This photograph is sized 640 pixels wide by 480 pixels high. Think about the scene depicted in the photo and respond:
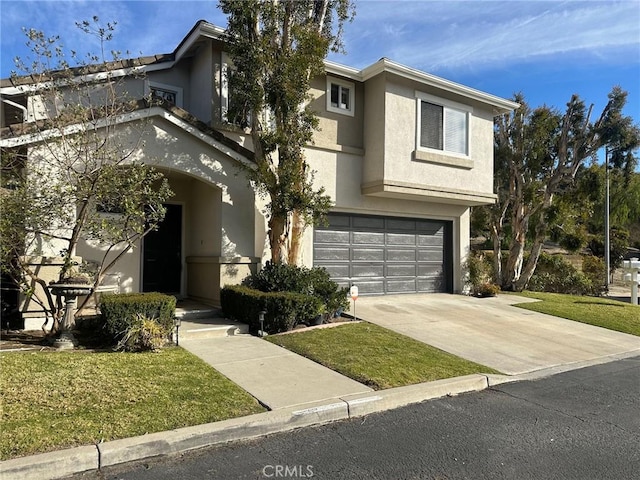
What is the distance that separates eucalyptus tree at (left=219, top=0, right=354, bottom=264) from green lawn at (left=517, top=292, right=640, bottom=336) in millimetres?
6818

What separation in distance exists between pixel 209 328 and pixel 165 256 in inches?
146

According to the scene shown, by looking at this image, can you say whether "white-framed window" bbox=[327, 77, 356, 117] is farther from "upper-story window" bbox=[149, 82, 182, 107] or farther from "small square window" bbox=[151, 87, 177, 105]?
"small square window" bbox=[151, 87, 177, 105]

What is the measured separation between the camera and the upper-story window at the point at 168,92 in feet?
38.8

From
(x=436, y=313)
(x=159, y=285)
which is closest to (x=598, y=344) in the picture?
(x=436, y=313)

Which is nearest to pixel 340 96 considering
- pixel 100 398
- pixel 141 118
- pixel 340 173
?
pixel 340 173

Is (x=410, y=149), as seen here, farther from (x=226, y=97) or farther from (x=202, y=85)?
(x=202, y=85)

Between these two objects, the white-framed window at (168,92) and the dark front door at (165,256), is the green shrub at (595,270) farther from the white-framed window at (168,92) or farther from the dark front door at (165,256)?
the white-framed window at (168,92)

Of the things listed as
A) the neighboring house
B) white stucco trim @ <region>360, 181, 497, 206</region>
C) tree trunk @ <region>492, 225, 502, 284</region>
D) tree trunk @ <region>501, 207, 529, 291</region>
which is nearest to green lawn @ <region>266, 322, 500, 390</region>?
the neighboring house

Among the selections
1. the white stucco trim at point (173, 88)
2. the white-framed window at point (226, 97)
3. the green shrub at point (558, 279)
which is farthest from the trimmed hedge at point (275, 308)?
the green shrub at point (558, 279)

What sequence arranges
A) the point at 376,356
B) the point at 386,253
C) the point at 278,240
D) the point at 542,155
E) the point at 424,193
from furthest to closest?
the point at 542,155, the point at 386,253, the point at 424,193, the point at 278,240, the point at 376,356

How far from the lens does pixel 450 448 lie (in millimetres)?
4305

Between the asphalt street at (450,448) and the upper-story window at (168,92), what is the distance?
32.2 ft

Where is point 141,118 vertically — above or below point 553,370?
above

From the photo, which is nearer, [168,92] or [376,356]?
[376,356]
